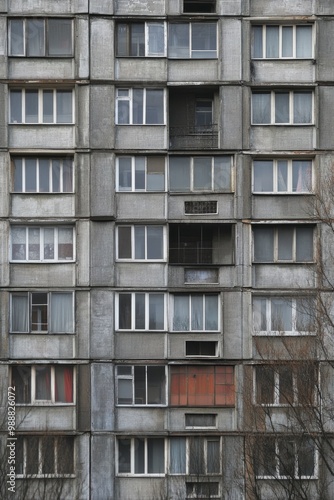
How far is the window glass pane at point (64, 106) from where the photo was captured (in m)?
38.2

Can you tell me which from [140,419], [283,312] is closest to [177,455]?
[140,419]

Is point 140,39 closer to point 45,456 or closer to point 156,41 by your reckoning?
point 156,41

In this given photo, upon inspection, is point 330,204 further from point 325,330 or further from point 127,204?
point 127,204

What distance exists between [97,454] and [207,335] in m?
5.25

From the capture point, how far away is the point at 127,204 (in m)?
37.9

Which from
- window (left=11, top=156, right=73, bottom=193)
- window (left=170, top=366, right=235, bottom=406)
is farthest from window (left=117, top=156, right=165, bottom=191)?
window (left=170, top=366, right=235, bottom=406)

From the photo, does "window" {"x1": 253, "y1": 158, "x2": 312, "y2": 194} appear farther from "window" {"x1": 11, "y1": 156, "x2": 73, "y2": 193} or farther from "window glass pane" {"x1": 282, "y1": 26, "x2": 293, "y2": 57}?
"window" {"x1": 11, "y1": 156, "x2": 73, "y2": 193}

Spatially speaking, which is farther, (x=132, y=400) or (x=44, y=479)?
(x=132, y=400)

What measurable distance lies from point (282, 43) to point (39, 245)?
34.8 feet

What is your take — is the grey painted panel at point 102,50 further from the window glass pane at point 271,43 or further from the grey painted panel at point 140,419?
the grey painted panel at point 140,419

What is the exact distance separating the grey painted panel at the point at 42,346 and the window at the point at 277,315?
613 cm

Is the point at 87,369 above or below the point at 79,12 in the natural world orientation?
below

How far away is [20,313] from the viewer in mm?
37750

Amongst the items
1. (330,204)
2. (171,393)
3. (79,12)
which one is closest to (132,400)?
(171,393)
